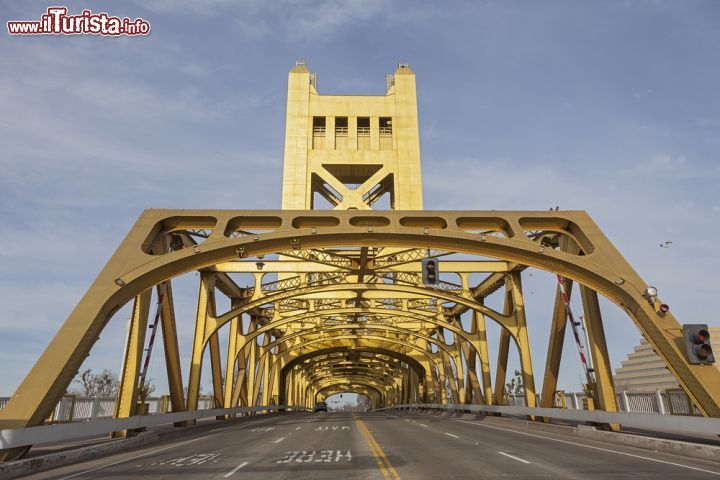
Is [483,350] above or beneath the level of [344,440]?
above

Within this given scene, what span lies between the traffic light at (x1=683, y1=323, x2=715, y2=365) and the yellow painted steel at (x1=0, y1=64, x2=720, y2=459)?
6.71ft

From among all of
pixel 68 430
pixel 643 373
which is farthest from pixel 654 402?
pixel 643 373

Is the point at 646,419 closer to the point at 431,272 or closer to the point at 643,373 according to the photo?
the point at 431,272

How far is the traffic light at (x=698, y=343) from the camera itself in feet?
41.8

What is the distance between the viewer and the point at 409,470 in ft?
31.9

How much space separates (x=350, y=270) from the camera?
2489 centimetres

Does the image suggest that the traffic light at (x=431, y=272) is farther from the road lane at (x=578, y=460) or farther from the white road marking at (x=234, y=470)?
the white road marking at (x=234, y=470)

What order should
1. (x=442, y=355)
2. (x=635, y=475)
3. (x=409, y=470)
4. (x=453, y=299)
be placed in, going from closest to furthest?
(x=635, y=475) → (x=409, y=470) → (x=453, y=299) → (x=442, y=355)

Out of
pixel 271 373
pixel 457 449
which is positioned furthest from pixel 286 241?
pixel 271 373

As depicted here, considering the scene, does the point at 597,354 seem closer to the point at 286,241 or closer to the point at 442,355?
the point at 286,241

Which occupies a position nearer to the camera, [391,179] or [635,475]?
[635,475]

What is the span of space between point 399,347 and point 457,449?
153ft

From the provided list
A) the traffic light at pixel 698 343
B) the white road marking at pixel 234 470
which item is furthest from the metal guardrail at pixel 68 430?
the traffic light at pixel 698 343

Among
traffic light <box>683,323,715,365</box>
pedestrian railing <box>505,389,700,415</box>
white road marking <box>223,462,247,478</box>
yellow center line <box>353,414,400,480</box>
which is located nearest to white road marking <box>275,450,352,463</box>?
yellow center line <box>353,414,400,480</box>
